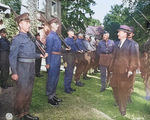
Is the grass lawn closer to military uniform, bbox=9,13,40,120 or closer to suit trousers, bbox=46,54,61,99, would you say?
suit trousers, bbox=46,54,61,99

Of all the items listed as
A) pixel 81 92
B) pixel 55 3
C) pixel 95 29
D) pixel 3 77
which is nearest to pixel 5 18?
pixel 3 77

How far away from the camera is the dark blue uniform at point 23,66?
2.56 metres

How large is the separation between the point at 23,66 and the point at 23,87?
382 millimetres

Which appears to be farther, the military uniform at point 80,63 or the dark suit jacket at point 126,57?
the military uniform at point 80,63

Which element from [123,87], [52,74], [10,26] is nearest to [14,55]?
[52,74]

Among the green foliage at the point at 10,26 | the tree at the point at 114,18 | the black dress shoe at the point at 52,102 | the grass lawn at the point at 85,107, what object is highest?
the tree at the point at 114,18

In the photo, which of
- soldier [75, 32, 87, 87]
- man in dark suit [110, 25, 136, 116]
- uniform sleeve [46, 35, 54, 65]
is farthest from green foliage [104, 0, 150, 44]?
uniform sleeve [46, 35, 54, 65]

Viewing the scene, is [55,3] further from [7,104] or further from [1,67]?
[7,104]

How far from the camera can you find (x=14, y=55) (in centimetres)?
254

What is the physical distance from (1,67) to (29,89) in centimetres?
208

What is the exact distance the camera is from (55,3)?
9.73 meters

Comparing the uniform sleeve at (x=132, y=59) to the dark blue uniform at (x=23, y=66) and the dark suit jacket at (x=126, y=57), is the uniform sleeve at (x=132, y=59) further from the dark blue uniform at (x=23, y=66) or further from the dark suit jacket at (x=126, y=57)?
the dark blue uniform at (x=23, y=66)

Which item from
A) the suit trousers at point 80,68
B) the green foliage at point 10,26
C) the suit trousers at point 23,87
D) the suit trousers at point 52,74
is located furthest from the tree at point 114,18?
the suit trousers at point 23,87

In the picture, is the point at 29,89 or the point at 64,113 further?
the point at 64,113
